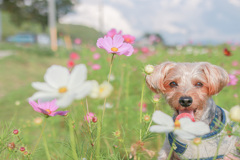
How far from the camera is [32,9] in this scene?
3269cm

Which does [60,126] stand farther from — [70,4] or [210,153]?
[70,4]

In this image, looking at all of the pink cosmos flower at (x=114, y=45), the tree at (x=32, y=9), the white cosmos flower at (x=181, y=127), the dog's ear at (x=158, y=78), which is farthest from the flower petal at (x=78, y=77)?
the tree at (x=32, y=9)

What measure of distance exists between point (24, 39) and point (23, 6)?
244 inches

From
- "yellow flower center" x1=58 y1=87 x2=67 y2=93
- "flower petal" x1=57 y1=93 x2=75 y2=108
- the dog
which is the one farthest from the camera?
the dog

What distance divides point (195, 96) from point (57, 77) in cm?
140

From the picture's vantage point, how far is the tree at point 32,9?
31.1m

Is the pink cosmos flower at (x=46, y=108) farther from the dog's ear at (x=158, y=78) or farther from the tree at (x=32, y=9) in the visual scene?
the tree at (x=32, y=9)

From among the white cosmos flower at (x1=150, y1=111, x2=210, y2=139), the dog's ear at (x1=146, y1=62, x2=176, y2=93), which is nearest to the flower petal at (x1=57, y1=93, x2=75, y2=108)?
the white cosmos flower at (x1=150, y1=111, x2=210, y2=139)

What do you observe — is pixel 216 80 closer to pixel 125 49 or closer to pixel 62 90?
pixel 125 49

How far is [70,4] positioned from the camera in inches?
1344

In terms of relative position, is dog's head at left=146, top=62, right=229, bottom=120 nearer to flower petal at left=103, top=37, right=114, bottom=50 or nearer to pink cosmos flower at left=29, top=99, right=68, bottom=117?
flower petal at left=103, top=37, right=114, bottom=50

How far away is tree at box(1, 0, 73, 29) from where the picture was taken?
31062 mm

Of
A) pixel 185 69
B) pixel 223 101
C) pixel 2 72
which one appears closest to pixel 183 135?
pixel 185 69

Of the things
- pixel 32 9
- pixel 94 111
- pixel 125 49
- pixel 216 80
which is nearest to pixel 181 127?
pixel 125 49
